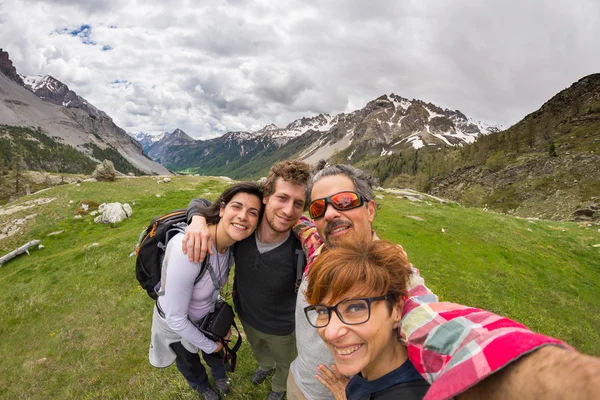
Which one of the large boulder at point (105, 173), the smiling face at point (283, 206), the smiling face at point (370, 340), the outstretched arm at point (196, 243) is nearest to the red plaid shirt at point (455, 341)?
the smiling face at point (370, 340)

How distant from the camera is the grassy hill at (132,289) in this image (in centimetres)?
787

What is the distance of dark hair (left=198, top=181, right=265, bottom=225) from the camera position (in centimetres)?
454

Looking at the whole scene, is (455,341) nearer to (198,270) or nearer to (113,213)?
(198,270)

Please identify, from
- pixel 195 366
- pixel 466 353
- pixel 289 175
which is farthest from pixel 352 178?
pixel 195 366

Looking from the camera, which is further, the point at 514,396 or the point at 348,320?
the point at 348,320

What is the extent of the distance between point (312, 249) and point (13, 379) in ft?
36.9

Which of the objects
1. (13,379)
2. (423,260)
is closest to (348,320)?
(13,379)

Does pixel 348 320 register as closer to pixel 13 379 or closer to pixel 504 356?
pixel 504 356

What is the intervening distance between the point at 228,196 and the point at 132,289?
1138 centimetres

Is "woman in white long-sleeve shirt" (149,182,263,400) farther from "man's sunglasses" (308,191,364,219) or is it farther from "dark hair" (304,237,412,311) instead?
"dark hair" (304,237,412,311)

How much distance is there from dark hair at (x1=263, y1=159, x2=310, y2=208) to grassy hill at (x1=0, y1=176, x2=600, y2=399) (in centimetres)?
498

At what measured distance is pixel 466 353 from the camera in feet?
5.39

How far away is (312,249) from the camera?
4.33 meters

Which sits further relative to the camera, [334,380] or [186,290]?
[186,290]
